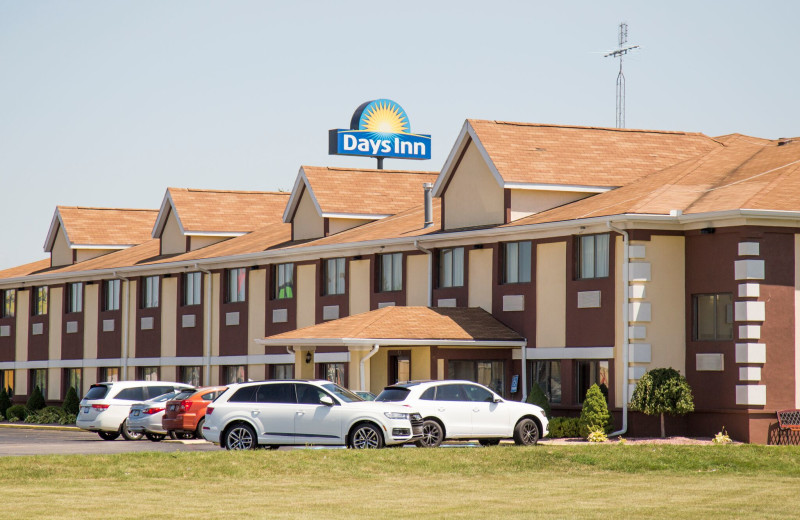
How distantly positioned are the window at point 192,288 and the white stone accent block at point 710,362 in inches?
865

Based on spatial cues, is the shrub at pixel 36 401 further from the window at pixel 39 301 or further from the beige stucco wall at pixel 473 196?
the beige stucco wall at pixel 473 196

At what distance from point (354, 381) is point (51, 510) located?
20.4 metres

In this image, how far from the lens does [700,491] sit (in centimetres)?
2098

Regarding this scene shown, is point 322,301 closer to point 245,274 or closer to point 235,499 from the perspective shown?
point 245,274

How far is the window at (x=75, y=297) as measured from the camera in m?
56.2

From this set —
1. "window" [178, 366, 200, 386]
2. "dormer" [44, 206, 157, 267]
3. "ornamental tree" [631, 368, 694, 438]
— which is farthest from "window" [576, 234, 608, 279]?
"dormer" [44, 206, 157, 267]

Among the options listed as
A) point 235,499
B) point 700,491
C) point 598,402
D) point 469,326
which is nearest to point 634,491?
point 700,491

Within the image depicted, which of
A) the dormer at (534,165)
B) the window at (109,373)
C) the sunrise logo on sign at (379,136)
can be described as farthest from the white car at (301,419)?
the sunrise logo on sign at (379,136)

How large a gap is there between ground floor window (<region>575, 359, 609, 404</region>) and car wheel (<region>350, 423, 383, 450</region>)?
342 inches

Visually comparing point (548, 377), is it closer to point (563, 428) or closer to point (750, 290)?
point (563, 428)

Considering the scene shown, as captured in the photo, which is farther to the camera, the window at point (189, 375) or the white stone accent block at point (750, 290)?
the window at point (189, 375)

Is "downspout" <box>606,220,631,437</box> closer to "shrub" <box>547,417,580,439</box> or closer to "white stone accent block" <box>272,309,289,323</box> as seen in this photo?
"shrub" <box>547,417,580,439</box>

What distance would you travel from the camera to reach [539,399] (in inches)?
1394

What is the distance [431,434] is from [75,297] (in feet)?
100
